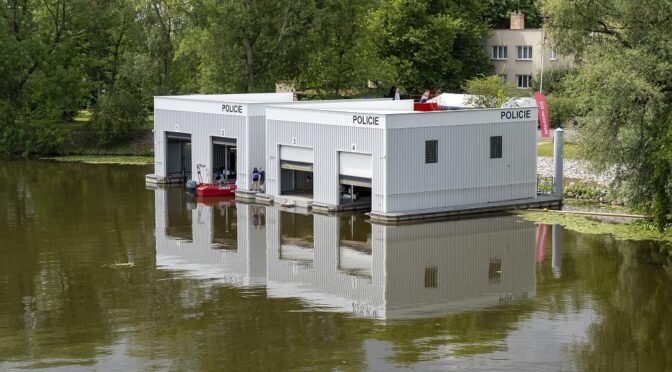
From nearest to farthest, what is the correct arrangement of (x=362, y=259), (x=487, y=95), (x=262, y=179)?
(x=362, y=259), (x=262, y=179), (x=487, y=95)

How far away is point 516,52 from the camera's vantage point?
8194 centimetres

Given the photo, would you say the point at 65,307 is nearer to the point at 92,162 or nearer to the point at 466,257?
the point at 466,257

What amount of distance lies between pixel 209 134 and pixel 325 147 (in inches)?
329

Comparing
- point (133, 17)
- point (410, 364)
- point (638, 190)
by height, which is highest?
point (133, 17)

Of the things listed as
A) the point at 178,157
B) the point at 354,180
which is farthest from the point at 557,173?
the point at 178,157

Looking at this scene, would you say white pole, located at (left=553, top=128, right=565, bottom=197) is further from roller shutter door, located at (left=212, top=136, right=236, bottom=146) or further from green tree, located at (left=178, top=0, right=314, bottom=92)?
green tree, located at (left=178, top=0, right=314, bottom=92)

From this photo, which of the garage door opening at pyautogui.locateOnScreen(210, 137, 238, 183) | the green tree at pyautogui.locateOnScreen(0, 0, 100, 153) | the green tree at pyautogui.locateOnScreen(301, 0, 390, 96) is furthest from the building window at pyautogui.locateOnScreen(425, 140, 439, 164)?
the green tree at pyautogui.locateOnScreen(0, 0, 100, 153)

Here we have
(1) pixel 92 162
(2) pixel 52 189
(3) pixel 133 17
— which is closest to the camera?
(2) pixel 52 189

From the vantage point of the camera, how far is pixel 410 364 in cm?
2478

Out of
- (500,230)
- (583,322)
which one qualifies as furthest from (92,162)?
(583,322)

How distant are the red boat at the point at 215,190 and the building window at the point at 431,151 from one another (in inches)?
388

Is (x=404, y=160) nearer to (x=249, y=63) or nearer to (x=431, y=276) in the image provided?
(x=431, y=276)

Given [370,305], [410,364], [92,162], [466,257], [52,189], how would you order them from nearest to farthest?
[410,364] < [370,305] < [466,257] < [52,189] < [92,162]

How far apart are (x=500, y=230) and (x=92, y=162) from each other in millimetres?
29497
